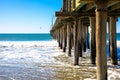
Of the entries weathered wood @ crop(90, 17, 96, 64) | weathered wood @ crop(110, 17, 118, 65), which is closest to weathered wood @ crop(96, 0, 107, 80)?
weathered wood @ crop(110, 17, 118, 65)

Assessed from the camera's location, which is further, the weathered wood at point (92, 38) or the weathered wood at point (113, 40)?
the weathered wood at point (92, 38)

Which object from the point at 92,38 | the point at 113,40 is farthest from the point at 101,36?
the point at 92,38

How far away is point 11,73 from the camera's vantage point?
11.7 metres

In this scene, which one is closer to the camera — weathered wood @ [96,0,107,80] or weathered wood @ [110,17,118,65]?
weathered wood @ [96,0,107,80]

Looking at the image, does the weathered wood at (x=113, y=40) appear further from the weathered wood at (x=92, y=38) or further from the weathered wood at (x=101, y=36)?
the weathered wood at (x=101, y=36)

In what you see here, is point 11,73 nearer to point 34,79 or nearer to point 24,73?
point 24,73

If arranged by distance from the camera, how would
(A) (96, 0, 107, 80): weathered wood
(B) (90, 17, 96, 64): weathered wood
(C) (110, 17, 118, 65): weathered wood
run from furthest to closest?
(B) (90, 17, 96, 64): weathered wood
(C) (110, 17, 118, 65): weathered wood
(A) (96, 0, 107, 80): weathered wood

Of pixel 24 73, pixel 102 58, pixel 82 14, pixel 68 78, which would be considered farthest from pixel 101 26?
pixel 82 14

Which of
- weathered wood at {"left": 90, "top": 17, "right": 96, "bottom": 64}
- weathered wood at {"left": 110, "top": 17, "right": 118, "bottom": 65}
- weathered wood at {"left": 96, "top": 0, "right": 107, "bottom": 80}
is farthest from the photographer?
weathered wood at {"left": 90, "top": 17, "right": 96, "bottom": 64}

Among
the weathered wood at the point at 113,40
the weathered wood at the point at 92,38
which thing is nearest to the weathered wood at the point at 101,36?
the weathered wood at the point at 113,40

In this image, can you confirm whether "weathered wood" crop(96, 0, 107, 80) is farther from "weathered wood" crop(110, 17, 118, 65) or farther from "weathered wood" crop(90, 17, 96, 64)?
"weathered wood" crop(90, 17, 96, 64)

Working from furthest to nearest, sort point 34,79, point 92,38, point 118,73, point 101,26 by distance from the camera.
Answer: point 92,38, point 118,73, point 34,79, point 101,26

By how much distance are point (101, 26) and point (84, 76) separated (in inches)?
161

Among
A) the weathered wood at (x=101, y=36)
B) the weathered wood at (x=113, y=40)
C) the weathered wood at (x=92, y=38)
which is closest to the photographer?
the weathered wood at (x=101, y=36)
